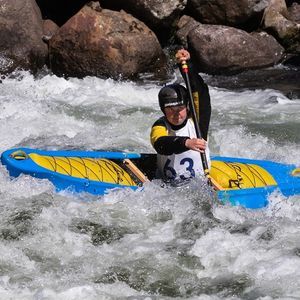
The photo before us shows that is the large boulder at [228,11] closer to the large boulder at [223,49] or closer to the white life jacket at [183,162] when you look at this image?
the large boulder at [223,49]

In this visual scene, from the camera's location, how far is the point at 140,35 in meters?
10.5

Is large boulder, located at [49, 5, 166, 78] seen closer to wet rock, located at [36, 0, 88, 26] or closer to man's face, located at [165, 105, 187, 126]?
wet rock, located at [36, 0, 88, 26]

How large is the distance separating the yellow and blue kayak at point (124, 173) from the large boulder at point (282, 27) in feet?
20.0

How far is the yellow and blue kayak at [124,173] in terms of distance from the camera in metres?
5.71

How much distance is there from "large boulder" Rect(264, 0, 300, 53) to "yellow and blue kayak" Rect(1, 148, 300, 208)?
20.0 feet

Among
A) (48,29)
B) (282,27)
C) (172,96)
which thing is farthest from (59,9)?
(172,96)

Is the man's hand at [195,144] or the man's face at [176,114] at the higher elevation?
the man's face at [176,114]

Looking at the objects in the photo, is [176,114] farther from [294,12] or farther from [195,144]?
[294,12]

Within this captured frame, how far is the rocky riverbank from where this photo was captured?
403 inches

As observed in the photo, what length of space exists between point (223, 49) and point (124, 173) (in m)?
5.41

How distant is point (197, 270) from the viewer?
15.6 feet

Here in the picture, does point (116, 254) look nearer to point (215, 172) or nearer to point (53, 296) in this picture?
point (53, 296)

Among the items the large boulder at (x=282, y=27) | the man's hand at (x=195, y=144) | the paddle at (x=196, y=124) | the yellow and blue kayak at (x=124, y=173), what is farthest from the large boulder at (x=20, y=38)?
the man's hand at (x=195, y=144)

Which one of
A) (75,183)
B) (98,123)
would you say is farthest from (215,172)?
(98,123)
